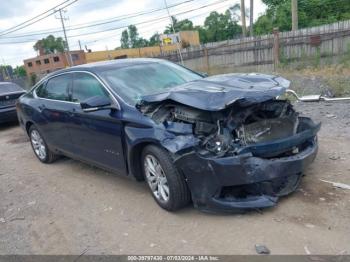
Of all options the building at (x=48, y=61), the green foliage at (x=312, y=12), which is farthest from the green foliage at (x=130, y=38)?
the green foliage at (x=312, y=12)

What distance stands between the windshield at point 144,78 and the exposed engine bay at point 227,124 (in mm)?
491

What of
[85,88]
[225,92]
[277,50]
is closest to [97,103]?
[85,88]

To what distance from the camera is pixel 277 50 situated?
15.1 m

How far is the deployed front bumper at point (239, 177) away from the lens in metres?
3.43

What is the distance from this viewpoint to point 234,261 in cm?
306

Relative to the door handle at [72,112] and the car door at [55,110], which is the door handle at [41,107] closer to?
the car door at [55,110]

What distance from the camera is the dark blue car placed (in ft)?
11.5

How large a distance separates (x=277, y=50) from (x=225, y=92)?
40.4ft

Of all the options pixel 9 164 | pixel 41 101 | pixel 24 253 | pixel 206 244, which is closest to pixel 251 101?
pixel 206 244

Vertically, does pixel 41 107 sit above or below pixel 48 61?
above

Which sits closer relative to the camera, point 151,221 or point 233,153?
point 233,153

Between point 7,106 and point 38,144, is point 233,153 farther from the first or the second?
point 7,106

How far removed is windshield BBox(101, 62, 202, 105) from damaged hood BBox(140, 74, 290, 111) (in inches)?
17.2

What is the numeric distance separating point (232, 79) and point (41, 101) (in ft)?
11.3
